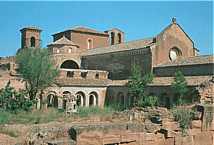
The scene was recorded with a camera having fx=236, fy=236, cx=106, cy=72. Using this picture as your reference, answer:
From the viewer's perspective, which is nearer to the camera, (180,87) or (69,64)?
(180,87)

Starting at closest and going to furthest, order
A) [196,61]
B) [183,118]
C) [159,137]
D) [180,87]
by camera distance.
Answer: [159,137]
[183,118]
[180,87]
[196,61]

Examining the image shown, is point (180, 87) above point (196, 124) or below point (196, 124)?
above

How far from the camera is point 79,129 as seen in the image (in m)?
6.43

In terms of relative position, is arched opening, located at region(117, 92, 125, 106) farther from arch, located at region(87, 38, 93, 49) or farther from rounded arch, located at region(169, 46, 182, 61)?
arch, located at region(87, 38, 93, 49)

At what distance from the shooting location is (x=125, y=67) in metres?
27.1

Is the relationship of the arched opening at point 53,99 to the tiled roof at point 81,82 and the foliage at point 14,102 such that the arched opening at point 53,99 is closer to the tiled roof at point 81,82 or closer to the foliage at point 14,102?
the tiled roof at point 81,82

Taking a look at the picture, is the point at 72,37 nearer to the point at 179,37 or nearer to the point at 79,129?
the point at 179,37

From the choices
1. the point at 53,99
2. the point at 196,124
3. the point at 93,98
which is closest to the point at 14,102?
the point at 53,99

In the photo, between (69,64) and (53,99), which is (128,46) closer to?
(69,64)

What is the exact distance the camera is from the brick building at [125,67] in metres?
21.1

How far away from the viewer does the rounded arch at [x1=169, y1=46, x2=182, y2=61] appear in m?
26.4

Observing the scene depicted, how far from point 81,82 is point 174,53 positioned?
11.1 metres

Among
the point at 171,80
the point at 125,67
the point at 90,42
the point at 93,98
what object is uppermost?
the point at 90,42

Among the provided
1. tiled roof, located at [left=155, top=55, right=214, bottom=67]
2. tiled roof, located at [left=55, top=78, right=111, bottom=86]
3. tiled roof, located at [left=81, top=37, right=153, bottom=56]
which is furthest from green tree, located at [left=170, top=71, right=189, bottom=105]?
tiled roof, located at [left=55, top=78, right=111, bottom=86]
